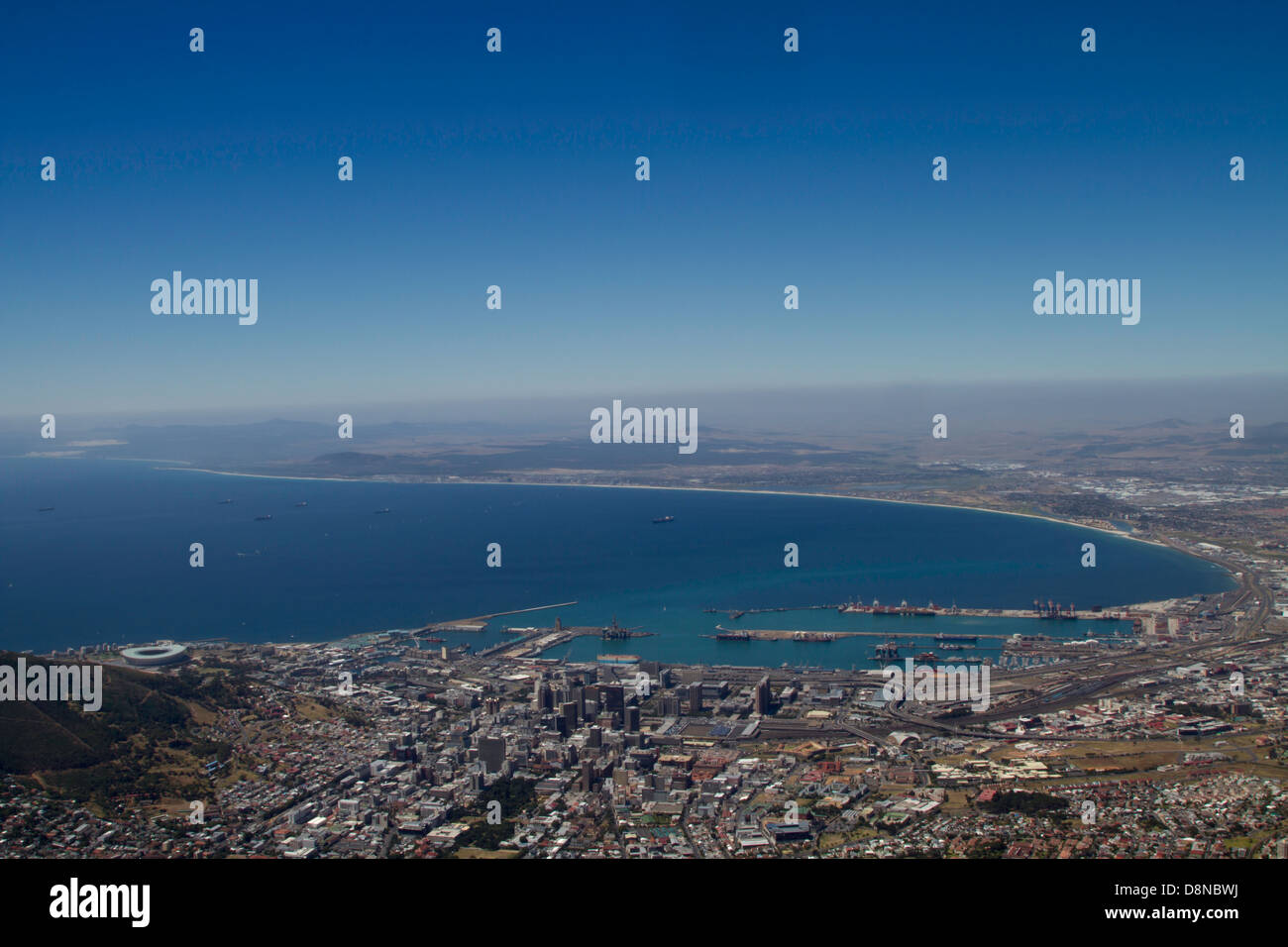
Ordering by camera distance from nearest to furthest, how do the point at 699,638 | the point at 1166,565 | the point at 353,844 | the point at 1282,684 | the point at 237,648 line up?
the point at 353,844
the point at 1282,684
the point at 237,648
the point at 699,638
the point at 1166,565

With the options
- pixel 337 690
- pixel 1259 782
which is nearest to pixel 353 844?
pixel 337 690

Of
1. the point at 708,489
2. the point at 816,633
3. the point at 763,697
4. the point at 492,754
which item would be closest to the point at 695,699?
the point at 763,697

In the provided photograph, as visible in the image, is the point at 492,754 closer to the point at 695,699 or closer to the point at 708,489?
the point at 695,699

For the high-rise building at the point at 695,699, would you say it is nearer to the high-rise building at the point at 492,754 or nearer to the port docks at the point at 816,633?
the high-rise building at the point at 492,754

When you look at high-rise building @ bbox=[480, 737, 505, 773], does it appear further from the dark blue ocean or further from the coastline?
the coastline

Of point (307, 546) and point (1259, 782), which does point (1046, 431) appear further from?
point (1259, 782)

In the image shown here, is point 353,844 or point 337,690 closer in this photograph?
point 353,844

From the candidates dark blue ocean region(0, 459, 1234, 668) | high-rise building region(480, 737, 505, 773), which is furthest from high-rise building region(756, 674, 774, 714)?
high-rise building region(480, 737, 505, 773)
